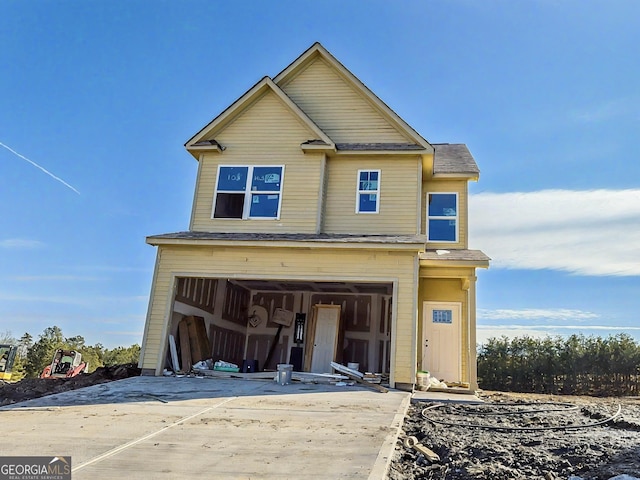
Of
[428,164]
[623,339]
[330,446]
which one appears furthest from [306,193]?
[623,339]

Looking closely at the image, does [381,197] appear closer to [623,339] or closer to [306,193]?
[306,193]

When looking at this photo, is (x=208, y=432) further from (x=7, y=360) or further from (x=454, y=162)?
(x=7, y=360)

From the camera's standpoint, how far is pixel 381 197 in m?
12.7

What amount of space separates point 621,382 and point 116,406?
2211 cm

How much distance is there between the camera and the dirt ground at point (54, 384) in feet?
32.2

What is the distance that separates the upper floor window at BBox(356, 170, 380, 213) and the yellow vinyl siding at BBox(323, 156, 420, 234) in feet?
0.33

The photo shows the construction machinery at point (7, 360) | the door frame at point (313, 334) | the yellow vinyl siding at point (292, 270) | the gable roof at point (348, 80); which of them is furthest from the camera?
the construction machinery at point (7, 360)

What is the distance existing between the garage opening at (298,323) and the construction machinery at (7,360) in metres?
12.8

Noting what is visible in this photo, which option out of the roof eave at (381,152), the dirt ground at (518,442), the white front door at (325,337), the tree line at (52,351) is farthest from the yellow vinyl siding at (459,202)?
the tree line at (52,351)

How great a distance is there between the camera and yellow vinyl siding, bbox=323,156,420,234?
12.4m

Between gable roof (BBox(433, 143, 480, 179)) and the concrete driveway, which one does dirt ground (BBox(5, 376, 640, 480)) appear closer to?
the concrete driveway

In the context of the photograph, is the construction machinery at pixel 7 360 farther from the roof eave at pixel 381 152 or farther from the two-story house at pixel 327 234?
the roof eave at pixel 381 152

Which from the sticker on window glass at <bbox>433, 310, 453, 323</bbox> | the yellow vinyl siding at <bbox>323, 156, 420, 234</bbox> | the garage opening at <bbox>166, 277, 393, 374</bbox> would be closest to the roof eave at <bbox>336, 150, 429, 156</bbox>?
the yellow vinyl siding at <bbox>323, 156, 420, 234</bbox>

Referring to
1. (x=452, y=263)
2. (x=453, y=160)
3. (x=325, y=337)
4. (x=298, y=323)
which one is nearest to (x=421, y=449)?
(x=452, y=263)
